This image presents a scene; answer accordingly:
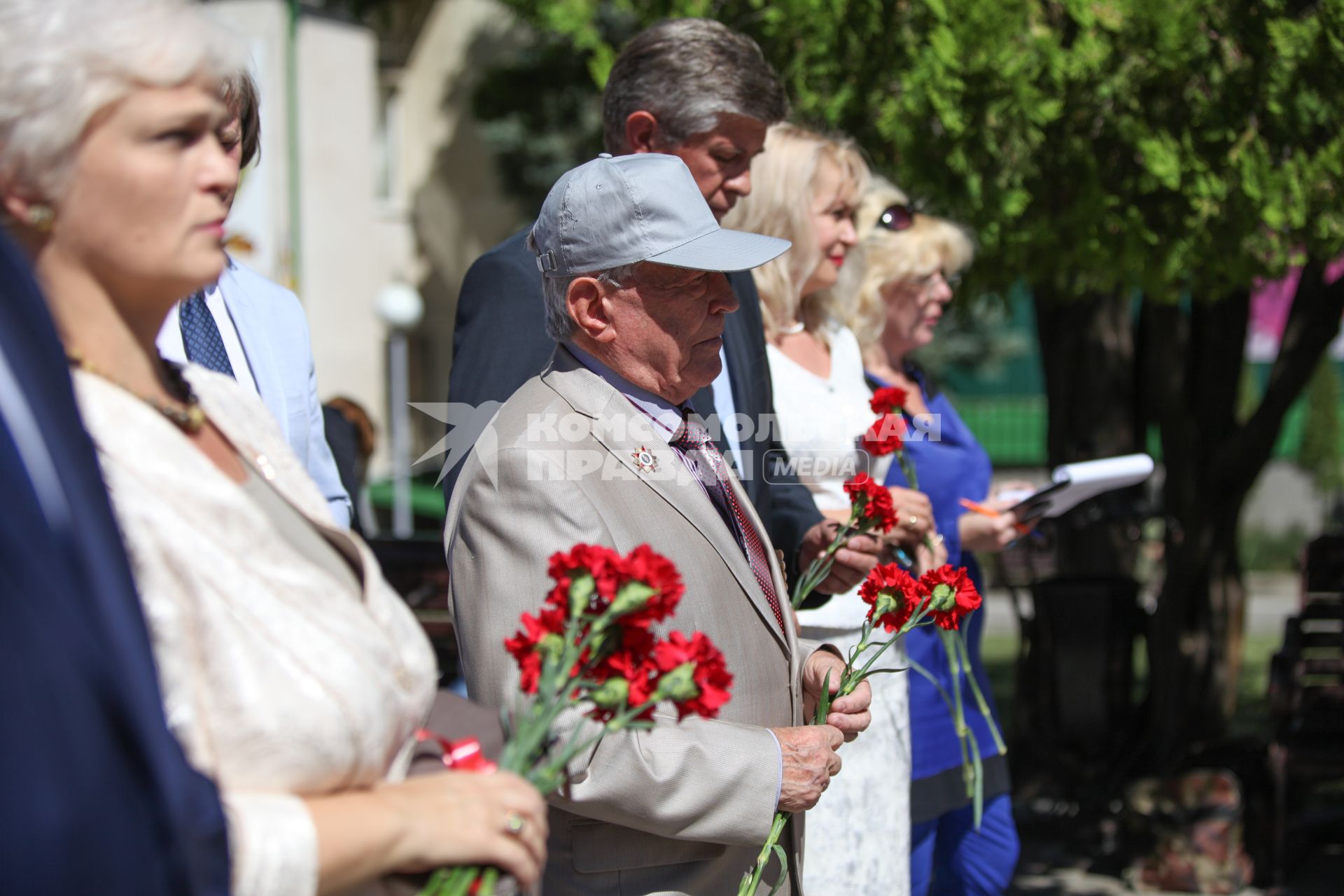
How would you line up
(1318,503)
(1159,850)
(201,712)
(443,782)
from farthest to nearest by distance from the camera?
(1318,503)
(1159,850)
(443,782)
(201,712)

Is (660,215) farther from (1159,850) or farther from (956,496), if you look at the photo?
(1159,850)

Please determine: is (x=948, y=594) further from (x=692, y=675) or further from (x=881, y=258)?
(x=881, y=258)

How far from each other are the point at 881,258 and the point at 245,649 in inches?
114

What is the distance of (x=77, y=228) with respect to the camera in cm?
114

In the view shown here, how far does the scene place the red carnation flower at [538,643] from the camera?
138cm

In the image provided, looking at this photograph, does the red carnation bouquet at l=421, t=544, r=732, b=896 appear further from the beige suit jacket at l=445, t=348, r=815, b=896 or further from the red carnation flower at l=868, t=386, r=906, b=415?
the red carnation flower at l=868, t=386, r=906, b=415

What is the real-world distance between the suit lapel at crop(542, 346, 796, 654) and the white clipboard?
1.52 metres

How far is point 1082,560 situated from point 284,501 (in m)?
5.68

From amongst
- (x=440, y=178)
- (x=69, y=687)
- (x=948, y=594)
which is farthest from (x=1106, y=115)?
(x=440, y=178)

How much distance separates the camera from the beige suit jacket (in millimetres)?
1870

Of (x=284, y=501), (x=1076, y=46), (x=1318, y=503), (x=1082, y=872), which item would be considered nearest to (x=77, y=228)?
(x=284, y=501)

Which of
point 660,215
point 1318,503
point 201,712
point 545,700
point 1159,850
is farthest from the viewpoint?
point 1318,503

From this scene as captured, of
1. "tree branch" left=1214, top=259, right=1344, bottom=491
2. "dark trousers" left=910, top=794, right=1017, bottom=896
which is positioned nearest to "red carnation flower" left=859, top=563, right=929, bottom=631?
"dark trousers" left=910, top=794, right=1017, bottom=896

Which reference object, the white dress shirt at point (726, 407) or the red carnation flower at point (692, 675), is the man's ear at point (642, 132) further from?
the red carnation flower at point (692, 675)
